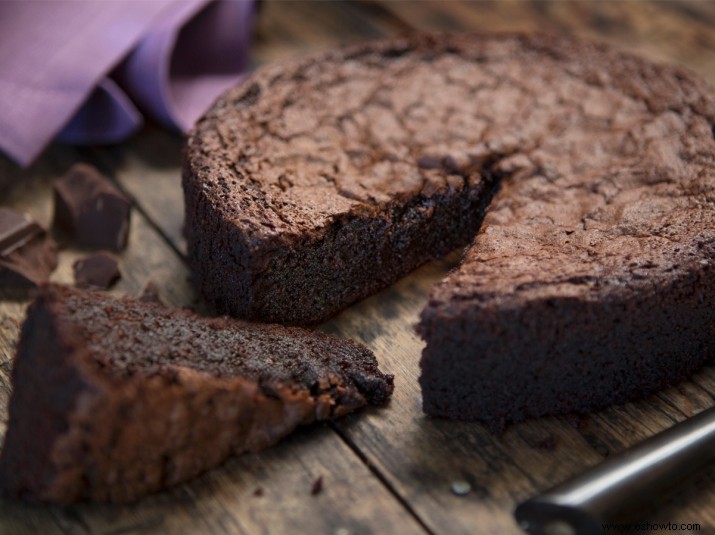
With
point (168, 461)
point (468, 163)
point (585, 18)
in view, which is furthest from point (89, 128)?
point (585, 18)

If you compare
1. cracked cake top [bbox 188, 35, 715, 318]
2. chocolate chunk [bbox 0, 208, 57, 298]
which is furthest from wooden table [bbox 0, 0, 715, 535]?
cracked cake top [bbox 188, 35, 715, 318]

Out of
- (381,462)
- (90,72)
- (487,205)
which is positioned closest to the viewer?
(381,462)

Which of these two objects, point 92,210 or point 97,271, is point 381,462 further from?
point 92,210

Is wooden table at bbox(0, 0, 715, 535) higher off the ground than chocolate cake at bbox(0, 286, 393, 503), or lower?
lower

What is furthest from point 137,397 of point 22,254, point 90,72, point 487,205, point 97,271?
point 90,72

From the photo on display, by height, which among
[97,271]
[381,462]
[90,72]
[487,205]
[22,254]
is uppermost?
[90,72]

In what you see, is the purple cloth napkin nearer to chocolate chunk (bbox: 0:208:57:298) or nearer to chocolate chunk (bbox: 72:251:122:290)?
chocolate chunk (bbox: 0:208:57:298)
